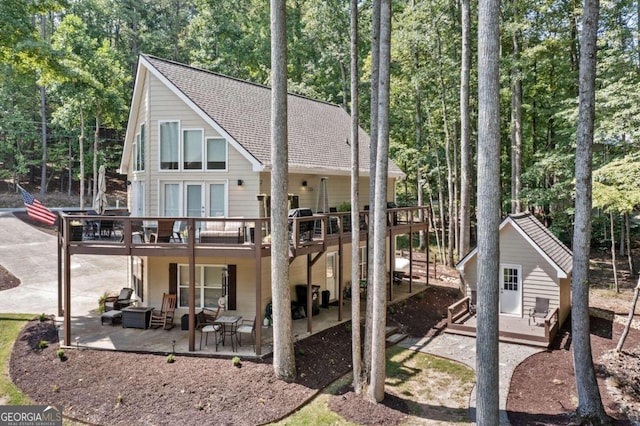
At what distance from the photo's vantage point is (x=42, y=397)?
880 cm

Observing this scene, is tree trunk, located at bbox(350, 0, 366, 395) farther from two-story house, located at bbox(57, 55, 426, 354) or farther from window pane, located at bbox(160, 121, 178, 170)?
window pane, located at bbox(160, 121, 178, 170)

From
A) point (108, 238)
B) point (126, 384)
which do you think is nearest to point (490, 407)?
point (126, 384)

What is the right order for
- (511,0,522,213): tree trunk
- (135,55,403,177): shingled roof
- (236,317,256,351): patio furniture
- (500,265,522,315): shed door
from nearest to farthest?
(236,317,256,351): patio furniture, (135,55,403,177): shingled roof, (500,265,522,315): shed door, (511,0,522,213): tree trunk

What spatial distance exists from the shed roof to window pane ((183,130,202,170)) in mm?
9779

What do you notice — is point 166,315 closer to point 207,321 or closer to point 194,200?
point 207,321

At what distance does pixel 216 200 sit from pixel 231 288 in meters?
2.86

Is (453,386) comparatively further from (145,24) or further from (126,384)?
(145,24)

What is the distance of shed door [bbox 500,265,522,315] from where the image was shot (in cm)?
1451

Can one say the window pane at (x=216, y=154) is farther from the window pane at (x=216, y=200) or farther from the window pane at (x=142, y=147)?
the window pane at (x=142, y=147)

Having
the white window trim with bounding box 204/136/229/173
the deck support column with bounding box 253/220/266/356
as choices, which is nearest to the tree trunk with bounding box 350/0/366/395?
the deck support column with bounding box 253/220/266/356

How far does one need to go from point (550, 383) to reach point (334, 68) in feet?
82.7

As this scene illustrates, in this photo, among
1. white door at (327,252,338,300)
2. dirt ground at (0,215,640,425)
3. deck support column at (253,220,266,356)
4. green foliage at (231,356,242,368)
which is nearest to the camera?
dirt ground at (0,215,640,425)

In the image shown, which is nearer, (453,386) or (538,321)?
(453,386)

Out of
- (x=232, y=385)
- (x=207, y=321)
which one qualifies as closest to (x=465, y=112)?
(x=207, y=321)
